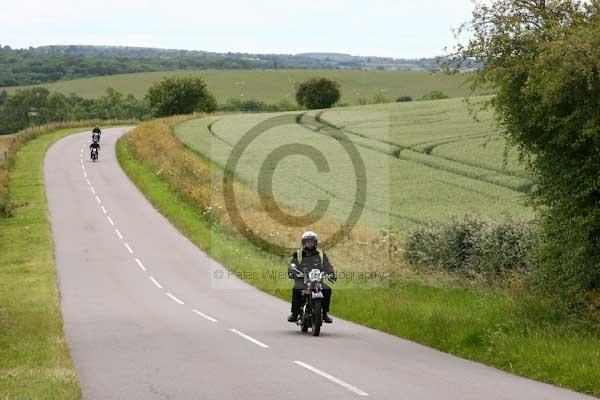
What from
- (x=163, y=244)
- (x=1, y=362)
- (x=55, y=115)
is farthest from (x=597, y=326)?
(x=55, y=115)

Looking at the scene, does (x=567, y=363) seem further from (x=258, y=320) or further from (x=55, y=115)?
(x=55, y=115)

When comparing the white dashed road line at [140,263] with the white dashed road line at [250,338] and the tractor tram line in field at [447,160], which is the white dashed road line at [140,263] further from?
the tractor tram line in field at [447,160]

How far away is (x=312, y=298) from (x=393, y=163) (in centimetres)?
3108

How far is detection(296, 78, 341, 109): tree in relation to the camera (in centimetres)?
11831

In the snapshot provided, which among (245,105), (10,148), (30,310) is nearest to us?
(30,310)

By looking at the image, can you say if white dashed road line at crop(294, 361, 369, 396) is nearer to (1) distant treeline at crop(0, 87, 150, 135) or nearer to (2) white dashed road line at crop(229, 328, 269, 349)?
(2) white dashed road line at crop(229, 328, 269, 349)

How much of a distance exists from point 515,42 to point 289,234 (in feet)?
49.5

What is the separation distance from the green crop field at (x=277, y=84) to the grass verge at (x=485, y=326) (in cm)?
11441

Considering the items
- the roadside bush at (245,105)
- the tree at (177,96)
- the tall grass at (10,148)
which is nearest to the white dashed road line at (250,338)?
the tall grass at (10,148)

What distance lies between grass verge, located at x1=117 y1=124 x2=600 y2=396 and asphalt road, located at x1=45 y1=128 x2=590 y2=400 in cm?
44

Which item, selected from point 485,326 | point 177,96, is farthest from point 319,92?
point 485,326

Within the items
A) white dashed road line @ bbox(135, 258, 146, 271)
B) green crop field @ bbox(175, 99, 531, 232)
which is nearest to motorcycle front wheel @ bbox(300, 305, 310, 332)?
green crop field @ bbox(175, 99, 531, 232)

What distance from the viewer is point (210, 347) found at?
15797 mm

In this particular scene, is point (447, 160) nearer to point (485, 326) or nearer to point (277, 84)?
point (485, 326)
